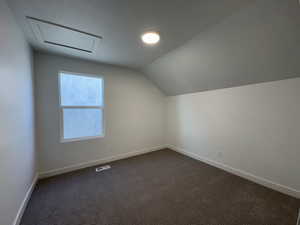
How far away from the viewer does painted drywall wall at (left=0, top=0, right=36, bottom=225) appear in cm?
123

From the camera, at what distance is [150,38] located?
197 centimetres

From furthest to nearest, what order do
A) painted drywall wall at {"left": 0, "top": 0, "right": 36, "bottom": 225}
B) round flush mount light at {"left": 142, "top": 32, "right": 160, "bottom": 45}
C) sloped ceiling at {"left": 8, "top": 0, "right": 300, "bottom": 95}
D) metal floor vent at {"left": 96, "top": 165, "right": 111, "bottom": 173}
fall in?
1. metal floor vent at {"left": 96, "top": 165, "right": 111, "bottom": 173}
2. round flush mount light at {"left": 142, "top": 32, "right": 160, "bottom": 45}
3. sloped ceiling at {"left": 8, "top": 0, "right": 300, "bottom": 95}
4. painted drywall wall at {"left": 0, "top": 0, "right": 36, "bottom": 225}

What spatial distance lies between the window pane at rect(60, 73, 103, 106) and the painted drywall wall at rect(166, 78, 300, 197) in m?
2.40

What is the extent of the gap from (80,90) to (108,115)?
2.78 feet

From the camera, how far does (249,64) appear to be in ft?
6.63

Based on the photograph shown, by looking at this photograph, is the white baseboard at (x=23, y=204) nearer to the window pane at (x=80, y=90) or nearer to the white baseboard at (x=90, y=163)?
the white baseboard at (x=90, y=163)

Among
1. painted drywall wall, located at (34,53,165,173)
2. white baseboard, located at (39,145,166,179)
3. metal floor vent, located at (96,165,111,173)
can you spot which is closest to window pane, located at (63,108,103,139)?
painted drywall wall, located at (34,53,165,173)

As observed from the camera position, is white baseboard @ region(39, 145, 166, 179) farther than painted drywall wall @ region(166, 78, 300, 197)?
Yes

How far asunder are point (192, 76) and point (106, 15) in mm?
2050

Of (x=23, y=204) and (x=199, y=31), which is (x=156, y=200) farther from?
(x=199, y=31)

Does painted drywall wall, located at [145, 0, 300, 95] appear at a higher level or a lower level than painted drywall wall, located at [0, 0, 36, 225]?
higher

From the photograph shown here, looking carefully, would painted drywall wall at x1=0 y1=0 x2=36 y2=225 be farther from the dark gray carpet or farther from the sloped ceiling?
the dark gray carpet

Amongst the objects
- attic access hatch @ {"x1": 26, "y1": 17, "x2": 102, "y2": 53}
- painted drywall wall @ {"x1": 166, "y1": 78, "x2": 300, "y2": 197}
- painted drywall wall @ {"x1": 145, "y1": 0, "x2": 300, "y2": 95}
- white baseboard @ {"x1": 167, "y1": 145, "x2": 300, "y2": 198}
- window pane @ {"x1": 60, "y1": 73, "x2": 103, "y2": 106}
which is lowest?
white baseboard @ {"x1": 167, "y1": 145, "x2": 300, "y2": 198}

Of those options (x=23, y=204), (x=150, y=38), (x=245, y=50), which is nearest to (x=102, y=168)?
(x=23, y=204)
